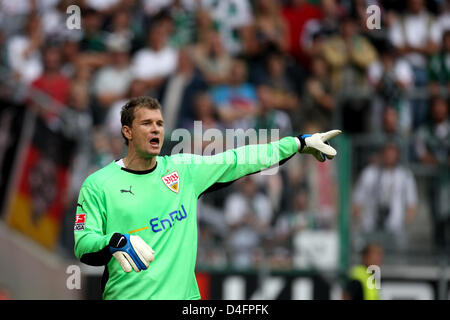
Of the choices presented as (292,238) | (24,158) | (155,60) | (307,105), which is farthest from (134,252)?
(155,60)

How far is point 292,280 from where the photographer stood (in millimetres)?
10680

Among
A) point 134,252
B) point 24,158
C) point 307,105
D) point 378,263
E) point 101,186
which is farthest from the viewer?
point 307,105

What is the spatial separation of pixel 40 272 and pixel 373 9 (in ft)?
21.6

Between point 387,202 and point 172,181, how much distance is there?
A: 5479 mm

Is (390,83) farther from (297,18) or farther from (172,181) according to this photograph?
(172,181)

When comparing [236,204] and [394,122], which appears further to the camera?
[394,122]

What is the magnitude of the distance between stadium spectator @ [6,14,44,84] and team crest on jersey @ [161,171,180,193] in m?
8.57

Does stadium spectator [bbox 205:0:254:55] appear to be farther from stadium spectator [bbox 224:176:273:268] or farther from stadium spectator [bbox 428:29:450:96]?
stadium spectator [bbox 224:176:273:268]

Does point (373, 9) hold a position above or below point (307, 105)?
above

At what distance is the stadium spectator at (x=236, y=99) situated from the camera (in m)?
12.1

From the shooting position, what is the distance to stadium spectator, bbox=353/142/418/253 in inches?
411

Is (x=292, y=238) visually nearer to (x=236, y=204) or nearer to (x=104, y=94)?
(x=236, y=204)

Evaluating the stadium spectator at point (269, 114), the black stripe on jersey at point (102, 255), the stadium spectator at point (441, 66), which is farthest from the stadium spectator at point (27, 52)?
the black stripe on jersey at point (102, 255)

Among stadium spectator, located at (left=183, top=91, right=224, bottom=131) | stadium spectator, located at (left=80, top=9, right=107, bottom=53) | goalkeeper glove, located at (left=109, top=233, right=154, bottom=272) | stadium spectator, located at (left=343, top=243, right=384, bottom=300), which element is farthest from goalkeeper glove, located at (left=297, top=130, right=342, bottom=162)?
stadium spectator, located at (left=80, top=9, right=107, bottom=53)
